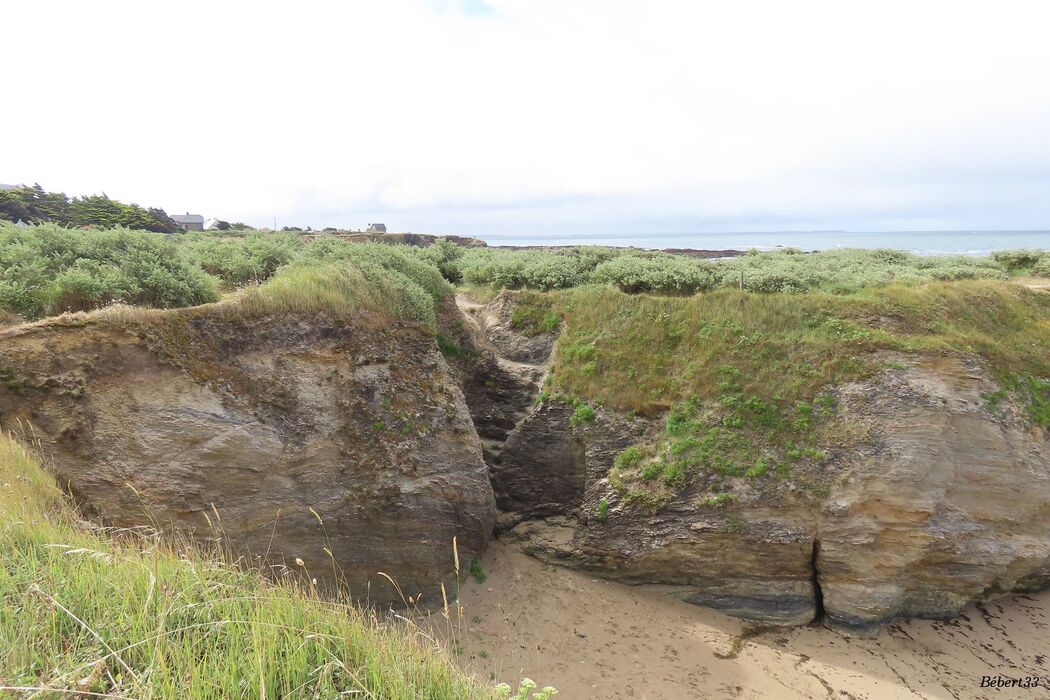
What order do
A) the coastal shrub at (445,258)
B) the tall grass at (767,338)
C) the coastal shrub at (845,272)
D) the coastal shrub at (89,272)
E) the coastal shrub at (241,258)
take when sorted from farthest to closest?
the coastal shrub at (445,258) < the coastal shrub at (845,272) < the coastal shrub at (241,258) < the tall grass at (767,338) < the coastal shrub at (89,272)

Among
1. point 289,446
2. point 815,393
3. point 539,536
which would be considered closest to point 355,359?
point 289,446

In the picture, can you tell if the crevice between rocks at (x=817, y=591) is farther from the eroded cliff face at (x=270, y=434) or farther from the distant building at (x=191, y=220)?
the distant building at (x=191, y=220)

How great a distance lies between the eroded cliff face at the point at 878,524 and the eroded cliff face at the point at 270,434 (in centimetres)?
379

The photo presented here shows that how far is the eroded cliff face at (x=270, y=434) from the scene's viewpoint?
8555mm

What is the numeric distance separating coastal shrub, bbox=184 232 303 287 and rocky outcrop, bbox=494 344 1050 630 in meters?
10.2

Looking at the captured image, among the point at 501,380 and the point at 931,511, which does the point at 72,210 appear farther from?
the point at 931,511

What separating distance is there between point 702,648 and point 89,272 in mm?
13384

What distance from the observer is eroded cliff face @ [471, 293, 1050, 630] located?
1080cm

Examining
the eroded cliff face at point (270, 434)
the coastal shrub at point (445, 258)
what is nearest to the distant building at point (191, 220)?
the coastal shrub at point (445, 258)

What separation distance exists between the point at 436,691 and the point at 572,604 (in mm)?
8080

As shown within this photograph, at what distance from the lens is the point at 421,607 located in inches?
428

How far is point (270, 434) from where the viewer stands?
9750 millimetres

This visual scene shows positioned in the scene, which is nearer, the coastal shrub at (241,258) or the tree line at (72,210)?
the coastal shrub at (241,258)

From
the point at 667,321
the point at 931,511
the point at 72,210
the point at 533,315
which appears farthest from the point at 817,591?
the point at 72,210
